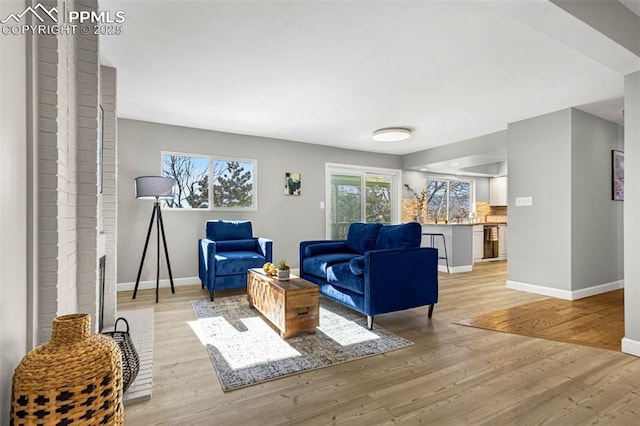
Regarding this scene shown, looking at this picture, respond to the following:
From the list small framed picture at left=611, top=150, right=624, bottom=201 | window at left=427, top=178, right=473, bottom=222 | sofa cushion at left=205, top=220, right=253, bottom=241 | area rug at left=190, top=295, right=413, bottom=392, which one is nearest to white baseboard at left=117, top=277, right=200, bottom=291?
sofa cushion at left=205, top=220, right=253, bottom=241

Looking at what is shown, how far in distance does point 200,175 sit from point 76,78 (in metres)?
3.03

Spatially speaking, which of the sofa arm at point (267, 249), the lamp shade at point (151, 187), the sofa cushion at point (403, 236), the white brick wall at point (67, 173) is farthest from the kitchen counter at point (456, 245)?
the white brick wall at point (67, 173)

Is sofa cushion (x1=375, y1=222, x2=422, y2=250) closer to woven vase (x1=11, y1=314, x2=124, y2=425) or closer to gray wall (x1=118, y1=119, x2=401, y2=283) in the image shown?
gray wall (x1=118, y1=119, x2=401, y2=283)

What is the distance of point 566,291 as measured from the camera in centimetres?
397

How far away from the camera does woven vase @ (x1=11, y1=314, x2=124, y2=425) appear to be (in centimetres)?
99

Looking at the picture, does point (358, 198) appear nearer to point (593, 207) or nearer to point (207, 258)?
point (207, 258)

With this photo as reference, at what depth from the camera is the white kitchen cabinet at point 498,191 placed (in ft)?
25.8

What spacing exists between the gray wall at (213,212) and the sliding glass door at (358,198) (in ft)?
0.81

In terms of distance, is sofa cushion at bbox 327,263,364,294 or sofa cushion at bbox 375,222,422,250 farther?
sofa cushion at bbox 375,222,422,250

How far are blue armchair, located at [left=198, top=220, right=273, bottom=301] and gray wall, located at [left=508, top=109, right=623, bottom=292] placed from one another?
11.6ft

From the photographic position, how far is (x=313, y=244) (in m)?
4.07

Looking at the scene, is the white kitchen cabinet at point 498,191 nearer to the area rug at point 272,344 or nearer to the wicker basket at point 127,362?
the area rug at point 272,344

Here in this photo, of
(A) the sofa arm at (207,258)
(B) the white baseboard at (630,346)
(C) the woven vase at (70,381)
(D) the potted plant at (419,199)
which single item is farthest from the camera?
(D) the potted plant at (419,199)

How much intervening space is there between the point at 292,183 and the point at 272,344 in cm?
345
